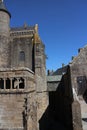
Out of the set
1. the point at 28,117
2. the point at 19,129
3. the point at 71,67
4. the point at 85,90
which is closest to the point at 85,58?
the point at 71,67

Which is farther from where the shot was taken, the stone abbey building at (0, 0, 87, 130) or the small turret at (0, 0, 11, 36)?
the small turret at (0, 0, 11, 36)

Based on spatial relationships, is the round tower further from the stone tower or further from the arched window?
the arched window

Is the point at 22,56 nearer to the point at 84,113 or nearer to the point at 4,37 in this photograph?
the point at 4,37

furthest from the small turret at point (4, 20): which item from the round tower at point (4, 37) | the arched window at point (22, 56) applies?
the arched window at point (22, 56)

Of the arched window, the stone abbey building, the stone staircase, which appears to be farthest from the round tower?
the stone staircase

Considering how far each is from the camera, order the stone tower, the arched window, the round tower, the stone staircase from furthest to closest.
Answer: the arched window
the round tower
the stone tower
the stone staircase

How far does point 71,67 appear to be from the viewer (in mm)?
22234

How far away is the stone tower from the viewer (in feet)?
65.4

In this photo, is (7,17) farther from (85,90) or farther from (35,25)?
(85,90)

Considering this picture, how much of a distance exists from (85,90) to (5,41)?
564 inches

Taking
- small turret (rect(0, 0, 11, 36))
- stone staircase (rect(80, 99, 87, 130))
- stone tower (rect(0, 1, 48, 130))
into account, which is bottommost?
stone staircase (rect(80, 99, 87, 130))

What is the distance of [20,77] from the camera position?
21.0 m

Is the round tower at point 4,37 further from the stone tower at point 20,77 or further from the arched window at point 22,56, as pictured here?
the arched window at point 22,56

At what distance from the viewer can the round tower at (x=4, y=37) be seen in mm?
27795
